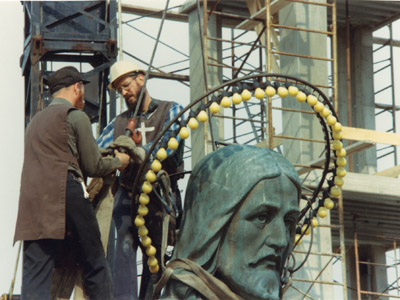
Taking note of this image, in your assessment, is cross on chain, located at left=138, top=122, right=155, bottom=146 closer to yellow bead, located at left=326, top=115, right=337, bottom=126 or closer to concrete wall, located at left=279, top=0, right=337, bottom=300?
yellow bead, located at left=326, top=115, right=337, bottom=126

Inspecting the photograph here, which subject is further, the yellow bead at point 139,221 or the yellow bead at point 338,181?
the yellow bead at point 338,181

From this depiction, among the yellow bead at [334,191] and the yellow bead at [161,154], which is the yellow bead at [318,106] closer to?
the yellow bead at [334,191]

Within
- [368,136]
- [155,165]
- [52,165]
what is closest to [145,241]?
[155,165]

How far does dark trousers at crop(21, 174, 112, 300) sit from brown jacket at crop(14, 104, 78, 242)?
112mm

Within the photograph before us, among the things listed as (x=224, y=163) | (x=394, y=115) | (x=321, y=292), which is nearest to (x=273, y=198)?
(x=224, y=163)

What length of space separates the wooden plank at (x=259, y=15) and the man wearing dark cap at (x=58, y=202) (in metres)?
15.9

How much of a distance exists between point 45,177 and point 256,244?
195 cm

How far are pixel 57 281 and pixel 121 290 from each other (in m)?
0.79

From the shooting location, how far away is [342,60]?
34594 millimetres

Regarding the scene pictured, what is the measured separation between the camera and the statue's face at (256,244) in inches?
503

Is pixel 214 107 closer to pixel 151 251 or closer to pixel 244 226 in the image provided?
pixel 244 226

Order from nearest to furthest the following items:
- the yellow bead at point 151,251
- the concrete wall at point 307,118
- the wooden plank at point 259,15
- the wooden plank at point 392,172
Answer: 1. the yellow bead at point 151,251
2. the concrete wall at point 307,118
3. the wooden plank at point 259,15
4. the wooden plank at point 392,172

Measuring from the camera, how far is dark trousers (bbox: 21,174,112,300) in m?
12.4

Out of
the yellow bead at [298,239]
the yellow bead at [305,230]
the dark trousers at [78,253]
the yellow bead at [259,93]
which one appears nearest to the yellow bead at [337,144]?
the yellow bead at [305,230]
